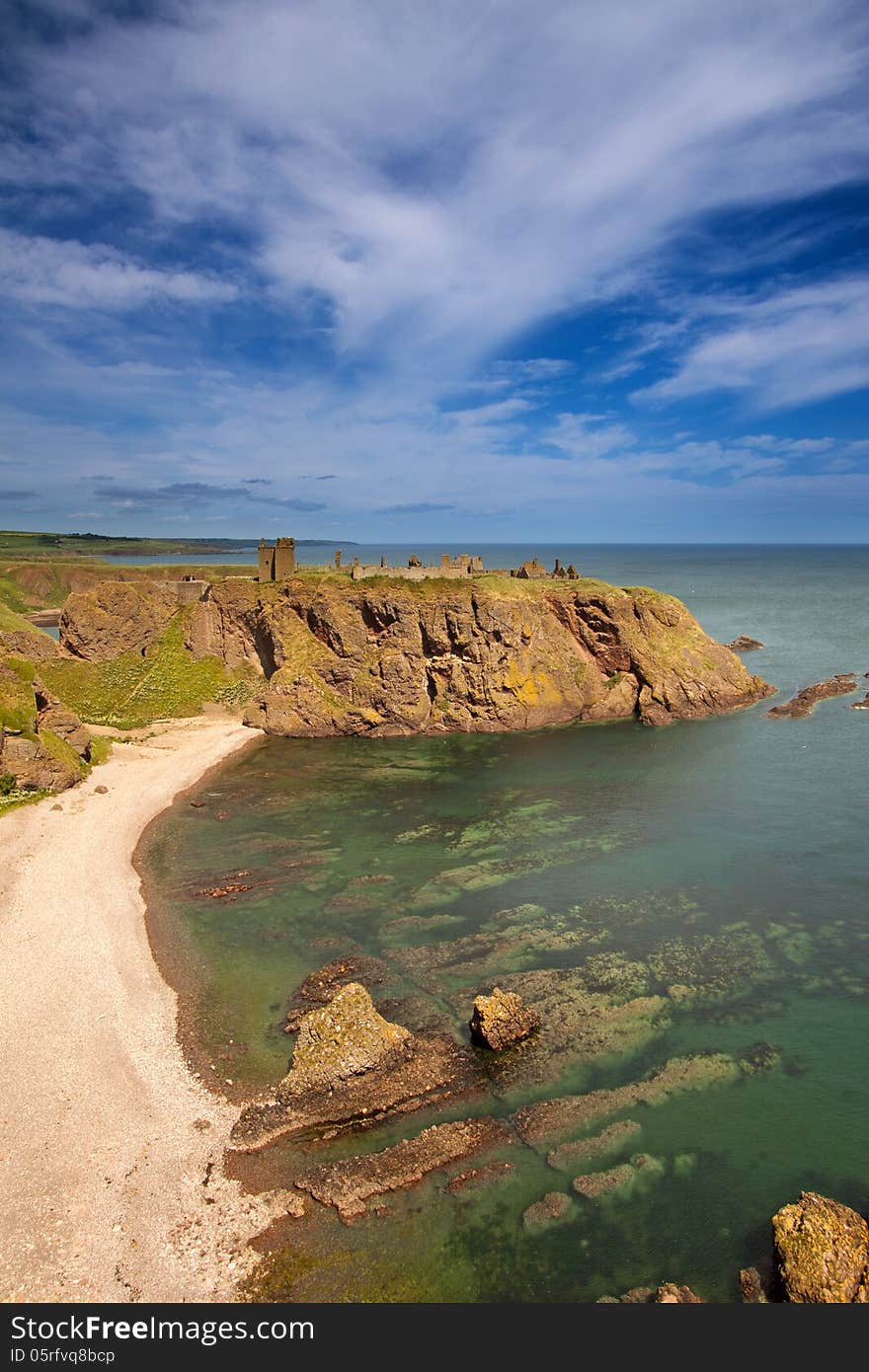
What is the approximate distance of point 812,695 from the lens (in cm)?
7238

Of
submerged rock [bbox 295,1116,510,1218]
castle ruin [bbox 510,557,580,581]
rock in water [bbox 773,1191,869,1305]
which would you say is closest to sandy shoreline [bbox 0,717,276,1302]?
submerged rock [bbox 295,1116,510,1218]

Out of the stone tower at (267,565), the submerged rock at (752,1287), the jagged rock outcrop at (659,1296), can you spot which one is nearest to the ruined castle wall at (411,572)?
the stone tower at (267,565)

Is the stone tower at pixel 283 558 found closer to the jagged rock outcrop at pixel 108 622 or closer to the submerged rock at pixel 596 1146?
the jagged rock outcrop at pixel 108 622

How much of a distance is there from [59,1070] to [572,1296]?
15.6 m

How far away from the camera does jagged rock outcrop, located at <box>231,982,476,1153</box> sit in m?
19.8

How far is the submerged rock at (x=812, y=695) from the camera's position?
66375mm

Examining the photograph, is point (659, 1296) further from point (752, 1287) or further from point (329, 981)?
point (329, 981)

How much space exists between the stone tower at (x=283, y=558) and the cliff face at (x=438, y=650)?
368cm

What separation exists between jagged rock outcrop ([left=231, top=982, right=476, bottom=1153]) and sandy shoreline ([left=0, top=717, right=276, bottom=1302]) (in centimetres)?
152

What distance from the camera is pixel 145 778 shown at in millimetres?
49031

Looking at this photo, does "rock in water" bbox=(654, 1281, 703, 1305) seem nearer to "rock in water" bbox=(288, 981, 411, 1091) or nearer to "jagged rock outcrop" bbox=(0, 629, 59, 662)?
"rock in water" bbox=(288, 981, 411, 1091)

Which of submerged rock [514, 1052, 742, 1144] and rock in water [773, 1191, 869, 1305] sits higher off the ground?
rock in water [773, 1191, 869, 1305]

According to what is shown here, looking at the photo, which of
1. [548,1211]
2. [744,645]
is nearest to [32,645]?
[548,1211]

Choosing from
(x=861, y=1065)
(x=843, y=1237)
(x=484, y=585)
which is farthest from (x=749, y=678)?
(x=843, y=1237)
